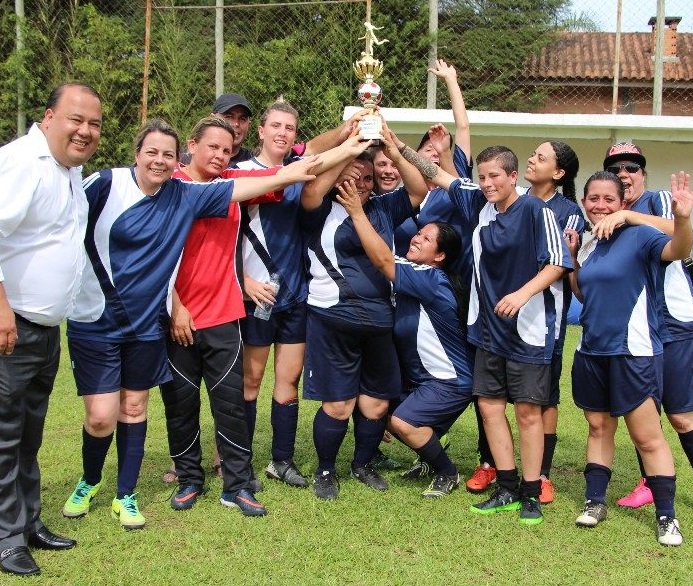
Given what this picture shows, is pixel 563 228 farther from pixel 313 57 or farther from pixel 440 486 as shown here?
pixel 313 57

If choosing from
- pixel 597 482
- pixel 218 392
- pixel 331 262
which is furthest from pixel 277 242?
pixel 597 482

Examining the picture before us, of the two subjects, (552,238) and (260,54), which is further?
(260,54)

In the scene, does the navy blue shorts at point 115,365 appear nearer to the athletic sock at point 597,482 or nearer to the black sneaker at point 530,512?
the black sneaker at point 530,512

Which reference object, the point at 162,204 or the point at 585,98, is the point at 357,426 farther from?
the point at 585,98

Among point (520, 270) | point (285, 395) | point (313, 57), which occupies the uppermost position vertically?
point (313, 57)

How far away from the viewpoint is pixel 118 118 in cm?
1270

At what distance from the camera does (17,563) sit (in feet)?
12.0

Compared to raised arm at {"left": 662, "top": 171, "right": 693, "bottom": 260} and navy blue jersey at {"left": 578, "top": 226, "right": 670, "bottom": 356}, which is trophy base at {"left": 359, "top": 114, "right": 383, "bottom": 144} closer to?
navy blue jersey at {"left": 578, "top": 226, "right": 670, "bottom": 356}

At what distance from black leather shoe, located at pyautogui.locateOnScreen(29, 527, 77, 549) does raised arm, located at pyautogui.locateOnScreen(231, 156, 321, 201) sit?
1922 millimetres

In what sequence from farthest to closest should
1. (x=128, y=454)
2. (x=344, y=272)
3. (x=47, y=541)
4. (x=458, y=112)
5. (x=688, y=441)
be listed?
(x=458, y=112), (x=344, y=272), (x=688, y=441), (x=128, y=454), (x=47, y=541)

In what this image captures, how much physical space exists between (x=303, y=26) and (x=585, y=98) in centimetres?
502

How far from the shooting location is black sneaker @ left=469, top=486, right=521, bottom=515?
4.56 m

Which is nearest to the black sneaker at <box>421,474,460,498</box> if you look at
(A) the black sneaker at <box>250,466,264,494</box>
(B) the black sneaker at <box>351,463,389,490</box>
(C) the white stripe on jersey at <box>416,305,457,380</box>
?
(B) the black sneaker at <box>351,463,389,490</box>

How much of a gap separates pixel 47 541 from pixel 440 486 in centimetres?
224
